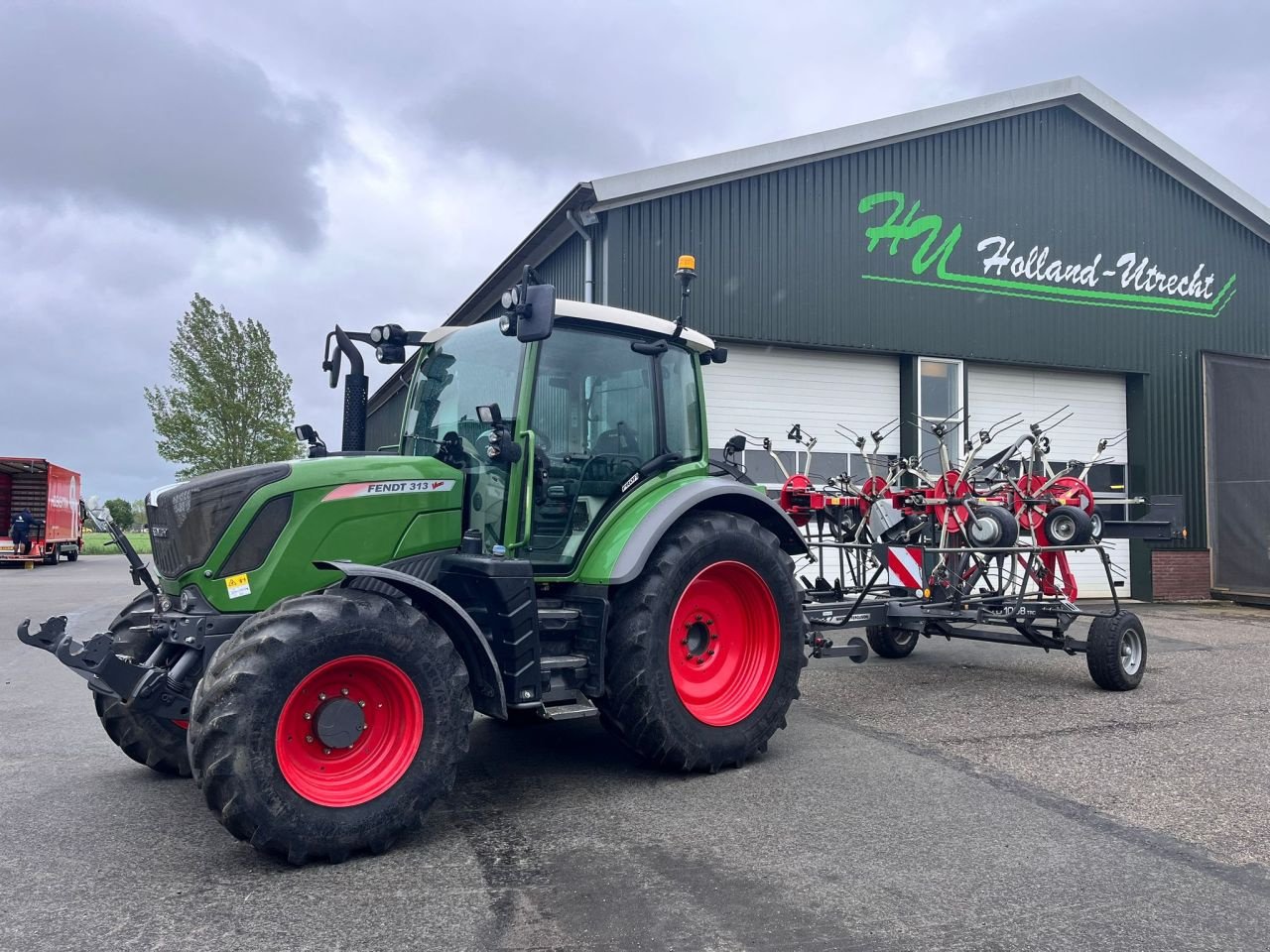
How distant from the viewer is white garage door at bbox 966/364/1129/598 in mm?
14680

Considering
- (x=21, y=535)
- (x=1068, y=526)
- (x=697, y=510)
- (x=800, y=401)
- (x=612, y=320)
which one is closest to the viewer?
A: (x=612, y=320)

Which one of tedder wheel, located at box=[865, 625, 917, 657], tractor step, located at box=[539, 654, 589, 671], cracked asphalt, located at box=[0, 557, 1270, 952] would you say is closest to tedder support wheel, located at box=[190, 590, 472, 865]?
cracked asphalt, located at box=[0, 557, 1270, 952]

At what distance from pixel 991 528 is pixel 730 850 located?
15.3 ft

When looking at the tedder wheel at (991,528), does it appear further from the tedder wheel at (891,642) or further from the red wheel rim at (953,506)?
the tedder wheel at (891,642)

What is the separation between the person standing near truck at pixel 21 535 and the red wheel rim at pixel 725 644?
26.1 m

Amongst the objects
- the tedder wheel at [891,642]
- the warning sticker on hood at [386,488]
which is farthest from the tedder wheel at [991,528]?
the warning sticker on hood at [386,488]

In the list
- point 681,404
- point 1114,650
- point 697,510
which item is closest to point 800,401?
point 1114,650

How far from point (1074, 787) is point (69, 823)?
4.89m

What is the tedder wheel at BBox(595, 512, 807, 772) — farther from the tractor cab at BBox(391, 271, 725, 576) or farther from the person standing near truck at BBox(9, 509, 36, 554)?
the person standing near truck at BBox(9, 509, 36, 554)

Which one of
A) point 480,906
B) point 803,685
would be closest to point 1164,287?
point 803,685

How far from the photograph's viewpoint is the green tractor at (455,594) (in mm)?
3895

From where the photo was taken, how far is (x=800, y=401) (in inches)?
526

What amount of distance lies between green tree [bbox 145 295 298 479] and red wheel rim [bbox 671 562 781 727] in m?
30.5

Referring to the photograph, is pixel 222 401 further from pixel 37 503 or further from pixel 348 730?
pixel 348 730
